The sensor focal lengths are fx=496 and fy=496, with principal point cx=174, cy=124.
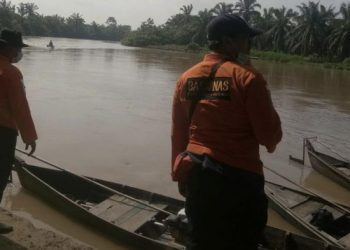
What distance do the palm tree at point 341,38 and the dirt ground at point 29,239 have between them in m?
49.1

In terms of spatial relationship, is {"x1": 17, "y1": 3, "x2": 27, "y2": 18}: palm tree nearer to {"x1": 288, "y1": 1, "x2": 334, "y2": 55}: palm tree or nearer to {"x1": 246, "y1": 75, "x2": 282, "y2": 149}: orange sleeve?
{"x1": 288, "y1": 1, "x2": 334, "y2": 55}: palm tree

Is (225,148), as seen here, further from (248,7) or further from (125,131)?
(248,7)

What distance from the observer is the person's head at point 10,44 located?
13.9 ft

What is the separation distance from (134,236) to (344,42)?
49.7 m

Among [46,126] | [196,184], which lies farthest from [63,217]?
[46,126]

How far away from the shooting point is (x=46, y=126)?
13.1 metres

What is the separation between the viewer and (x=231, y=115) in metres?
2.63

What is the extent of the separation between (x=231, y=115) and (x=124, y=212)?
381 centimetres

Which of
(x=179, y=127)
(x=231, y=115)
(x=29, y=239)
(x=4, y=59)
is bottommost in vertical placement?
(x=29, y=239)

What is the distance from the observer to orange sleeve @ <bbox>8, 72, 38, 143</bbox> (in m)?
4.13

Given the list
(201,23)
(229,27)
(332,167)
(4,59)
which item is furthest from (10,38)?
(201,23)

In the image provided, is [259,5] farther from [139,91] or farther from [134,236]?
[134,236]

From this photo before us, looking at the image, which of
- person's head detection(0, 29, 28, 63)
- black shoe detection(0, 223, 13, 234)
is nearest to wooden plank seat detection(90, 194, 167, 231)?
black shoe detection(0, 223, 13, 234)

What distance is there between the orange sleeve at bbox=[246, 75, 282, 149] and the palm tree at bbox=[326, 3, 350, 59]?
167 feet
